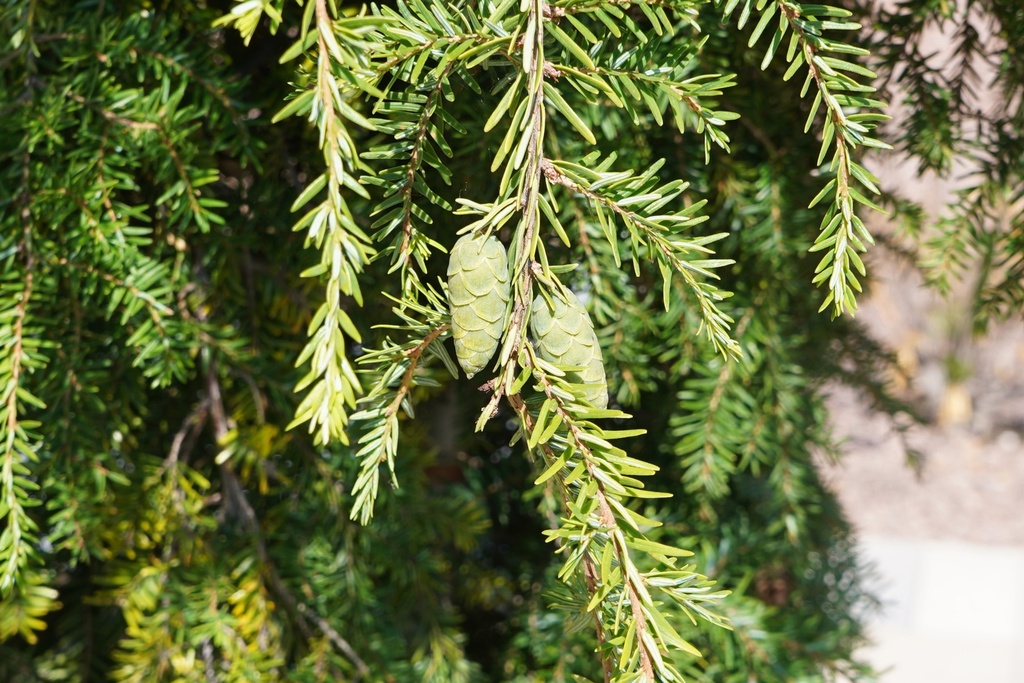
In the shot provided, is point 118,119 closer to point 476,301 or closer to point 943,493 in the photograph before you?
point 476,301

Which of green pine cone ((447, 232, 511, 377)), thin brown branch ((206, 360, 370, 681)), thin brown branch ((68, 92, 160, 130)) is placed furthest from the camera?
thin brown branch ((206, 360, 370, 681))

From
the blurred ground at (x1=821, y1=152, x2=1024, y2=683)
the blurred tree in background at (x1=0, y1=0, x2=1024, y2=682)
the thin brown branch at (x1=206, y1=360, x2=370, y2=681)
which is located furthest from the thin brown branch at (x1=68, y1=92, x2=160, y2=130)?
the blurred ground at (x1=821, y1=152, x2=1024, y2=683)

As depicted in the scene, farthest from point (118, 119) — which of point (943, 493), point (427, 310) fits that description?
point (943, 493)

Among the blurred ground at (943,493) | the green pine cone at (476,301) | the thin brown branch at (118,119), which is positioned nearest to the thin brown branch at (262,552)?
the thin brown branch at (118,119)

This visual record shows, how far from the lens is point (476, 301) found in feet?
0.82

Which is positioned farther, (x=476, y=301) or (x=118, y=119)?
(x=118, y=119)

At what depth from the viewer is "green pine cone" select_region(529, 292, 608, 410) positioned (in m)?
0.26

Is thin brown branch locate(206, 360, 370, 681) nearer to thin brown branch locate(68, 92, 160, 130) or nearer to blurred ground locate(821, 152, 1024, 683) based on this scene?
thin brown branch locate(68, 92, 160, 130)

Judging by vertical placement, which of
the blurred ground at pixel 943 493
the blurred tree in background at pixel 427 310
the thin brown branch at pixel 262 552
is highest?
the blurred tree in background at pixel 427 310

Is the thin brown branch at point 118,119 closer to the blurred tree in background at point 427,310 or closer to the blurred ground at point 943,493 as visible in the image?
the blurred tree in background at point 427,310

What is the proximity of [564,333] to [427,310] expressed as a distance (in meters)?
0.06

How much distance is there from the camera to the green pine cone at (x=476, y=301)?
0.25 metres

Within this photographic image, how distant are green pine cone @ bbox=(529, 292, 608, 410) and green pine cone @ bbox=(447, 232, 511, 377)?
1 cm

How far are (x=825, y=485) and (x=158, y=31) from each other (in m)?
0.69
